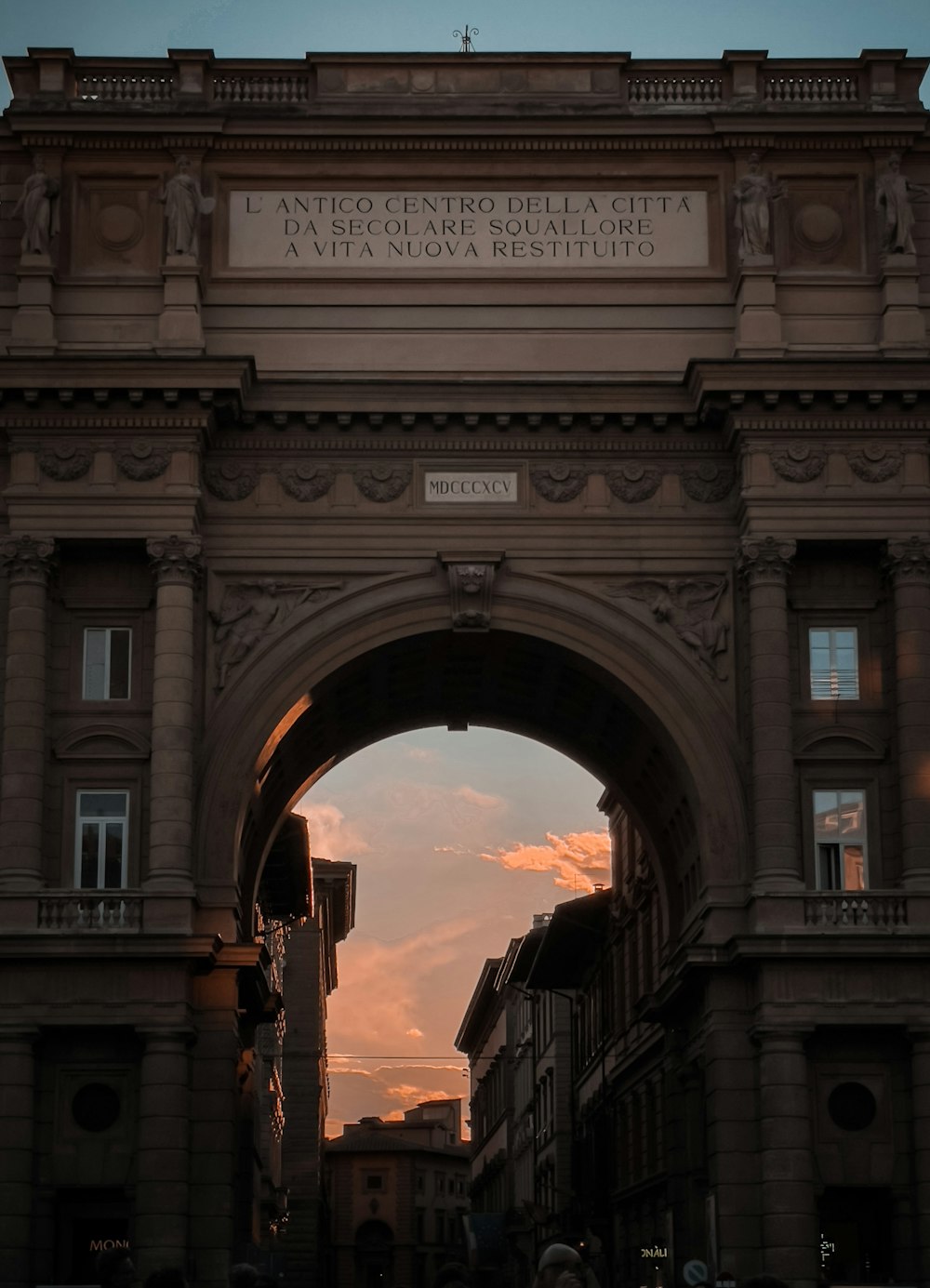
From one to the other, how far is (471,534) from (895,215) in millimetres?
10477

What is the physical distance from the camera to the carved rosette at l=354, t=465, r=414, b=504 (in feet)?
143

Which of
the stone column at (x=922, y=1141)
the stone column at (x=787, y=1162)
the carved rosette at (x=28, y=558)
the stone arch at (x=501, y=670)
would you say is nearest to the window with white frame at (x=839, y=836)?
the stone arch at (x=501, y=670)

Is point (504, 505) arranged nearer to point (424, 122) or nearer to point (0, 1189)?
point (424, 122)

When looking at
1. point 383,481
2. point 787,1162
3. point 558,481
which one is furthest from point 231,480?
point 787,1162

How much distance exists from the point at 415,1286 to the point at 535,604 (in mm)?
127879

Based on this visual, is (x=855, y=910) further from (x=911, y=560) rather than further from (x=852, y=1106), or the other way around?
(x=911, y=560)

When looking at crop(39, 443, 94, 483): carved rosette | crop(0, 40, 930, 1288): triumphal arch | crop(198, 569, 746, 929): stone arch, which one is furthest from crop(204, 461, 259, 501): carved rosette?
crop(198, 569, 746, 929): stone arch

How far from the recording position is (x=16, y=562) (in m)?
41.9

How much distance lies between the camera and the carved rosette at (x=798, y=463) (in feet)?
140

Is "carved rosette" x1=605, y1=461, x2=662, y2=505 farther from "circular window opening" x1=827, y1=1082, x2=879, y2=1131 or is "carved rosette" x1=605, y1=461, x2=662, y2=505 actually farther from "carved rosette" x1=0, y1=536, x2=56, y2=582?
"circular window opening" x1=827, y1=1082, x2=879, y2=1131

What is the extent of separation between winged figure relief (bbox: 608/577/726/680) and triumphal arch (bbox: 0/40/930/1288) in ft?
0.23

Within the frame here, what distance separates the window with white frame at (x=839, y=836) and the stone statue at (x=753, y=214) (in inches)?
425

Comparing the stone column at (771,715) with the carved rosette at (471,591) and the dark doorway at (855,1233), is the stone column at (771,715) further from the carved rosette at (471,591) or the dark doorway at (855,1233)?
the dark doorway at (855,1233)

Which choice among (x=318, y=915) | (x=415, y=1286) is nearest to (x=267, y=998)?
(x=318, y=915)
